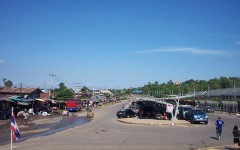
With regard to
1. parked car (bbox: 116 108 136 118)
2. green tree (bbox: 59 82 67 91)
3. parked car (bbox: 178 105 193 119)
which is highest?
green tree (bbox: 59 82 67 91)

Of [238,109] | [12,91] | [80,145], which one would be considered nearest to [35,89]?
[12,91]

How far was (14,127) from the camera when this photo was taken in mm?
14039

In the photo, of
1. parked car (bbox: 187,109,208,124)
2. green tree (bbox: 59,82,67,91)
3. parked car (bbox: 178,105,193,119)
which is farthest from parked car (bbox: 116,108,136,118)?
green tree (bbox: 59,82,67,91)

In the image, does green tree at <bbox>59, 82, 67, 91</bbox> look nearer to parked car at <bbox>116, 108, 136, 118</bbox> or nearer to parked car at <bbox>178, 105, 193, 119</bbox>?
parked car at <bbox>116, 108, 136, 118</bbox>

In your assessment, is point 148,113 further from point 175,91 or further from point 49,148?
point 175,91

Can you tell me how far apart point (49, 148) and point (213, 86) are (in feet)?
424

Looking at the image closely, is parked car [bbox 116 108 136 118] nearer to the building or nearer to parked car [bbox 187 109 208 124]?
parked car [bbox 187 109 208 124]

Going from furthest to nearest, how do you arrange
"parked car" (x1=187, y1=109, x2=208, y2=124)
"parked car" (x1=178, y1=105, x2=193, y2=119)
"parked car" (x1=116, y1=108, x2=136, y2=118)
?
1. "parked car" (x1=116, y1=108, x2=136, y2=118)
2. "parked car" (x1=178, y1=105, x2=193, y2=119)
3. "parked car" (x1=187, y1=109, x2=208, y2=124)

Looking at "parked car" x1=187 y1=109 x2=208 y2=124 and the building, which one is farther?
the building

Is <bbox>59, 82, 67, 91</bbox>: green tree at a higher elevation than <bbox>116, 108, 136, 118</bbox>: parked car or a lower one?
higher

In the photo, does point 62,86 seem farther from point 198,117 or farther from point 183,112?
point 198,117

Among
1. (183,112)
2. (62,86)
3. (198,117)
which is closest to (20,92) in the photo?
(183,112)

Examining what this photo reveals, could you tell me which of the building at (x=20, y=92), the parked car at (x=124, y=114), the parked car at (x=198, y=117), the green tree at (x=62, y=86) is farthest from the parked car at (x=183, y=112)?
the green tree at (x=62, y=86)

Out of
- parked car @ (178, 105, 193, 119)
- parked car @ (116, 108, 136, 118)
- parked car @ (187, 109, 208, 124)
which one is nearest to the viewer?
parked car @ (187, 109, 208, 124)
